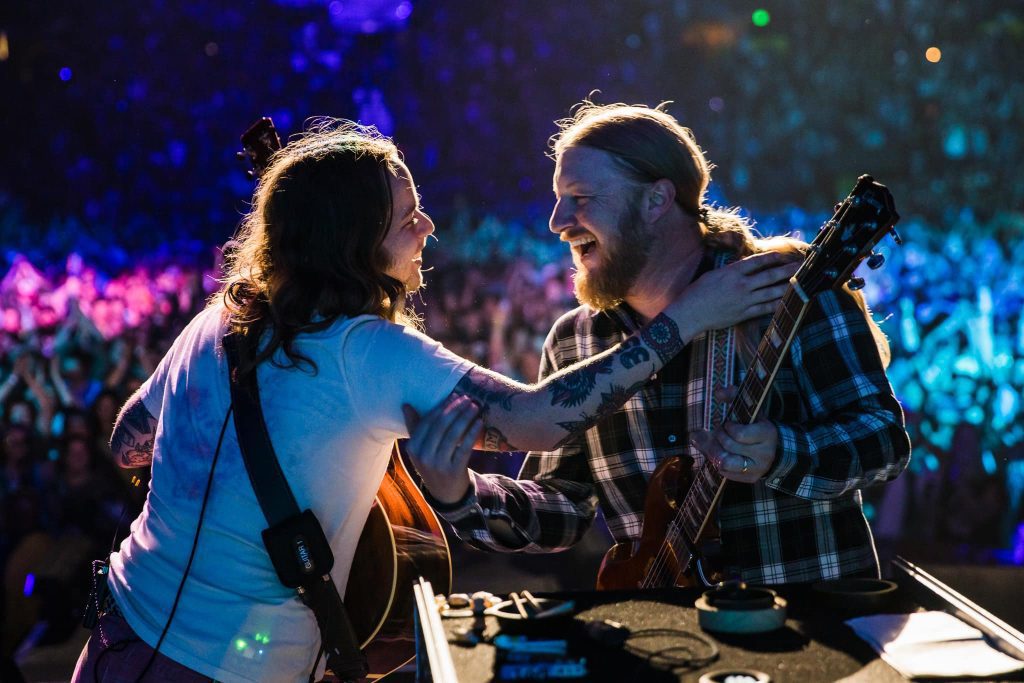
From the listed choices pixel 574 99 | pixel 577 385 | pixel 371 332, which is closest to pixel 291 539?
pixel 371 332

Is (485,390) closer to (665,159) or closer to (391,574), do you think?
(391,574)

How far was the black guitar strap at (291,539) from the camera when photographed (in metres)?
1.69

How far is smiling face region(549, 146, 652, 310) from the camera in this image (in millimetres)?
2512

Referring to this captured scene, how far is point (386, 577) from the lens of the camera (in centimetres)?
203

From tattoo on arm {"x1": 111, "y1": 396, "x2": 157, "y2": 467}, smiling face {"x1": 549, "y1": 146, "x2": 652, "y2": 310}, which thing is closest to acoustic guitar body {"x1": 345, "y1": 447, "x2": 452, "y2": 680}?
tattoo on arm {"x1": 111, "y1": 396, "x2": 157, "y2": 467}

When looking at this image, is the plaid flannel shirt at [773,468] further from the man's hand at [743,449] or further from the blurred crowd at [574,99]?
the blurred crowd at [574,99]

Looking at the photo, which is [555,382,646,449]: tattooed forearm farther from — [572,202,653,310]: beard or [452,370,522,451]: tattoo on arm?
[572,202,653,310]: beard

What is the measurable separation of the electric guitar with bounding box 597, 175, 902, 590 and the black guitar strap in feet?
2.25

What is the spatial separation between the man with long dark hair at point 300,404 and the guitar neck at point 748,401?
0.16 metres

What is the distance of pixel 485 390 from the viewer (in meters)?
1.84

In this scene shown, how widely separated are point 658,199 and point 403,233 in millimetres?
791

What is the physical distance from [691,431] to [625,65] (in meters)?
5.49

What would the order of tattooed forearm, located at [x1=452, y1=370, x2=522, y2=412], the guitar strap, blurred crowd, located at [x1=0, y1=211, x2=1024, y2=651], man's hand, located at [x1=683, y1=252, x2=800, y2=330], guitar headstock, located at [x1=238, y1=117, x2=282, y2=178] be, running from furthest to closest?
1. blurred crowd, located at [x1=0, y1=211, x2=1024, y2=651]
2. guitar headstock, located at [x1=238, y1=117, x2=282, y2=178]
3. the guitar strap
4. man's hand, located at [x1=683, y1=252, x2=800, y2=330]
5. tattooed forearm, located at [x1=452, y1=370, x2=522, y2=412]

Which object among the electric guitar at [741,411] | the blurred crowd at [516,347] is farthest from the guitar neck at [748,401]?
the blurred crowd at [516,347]
